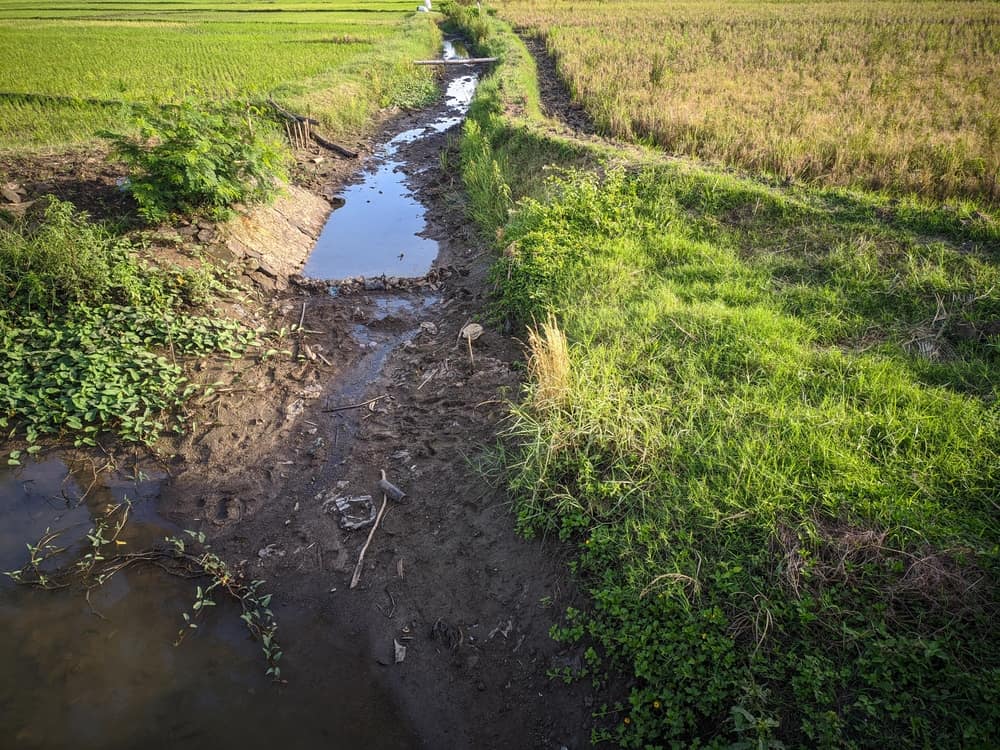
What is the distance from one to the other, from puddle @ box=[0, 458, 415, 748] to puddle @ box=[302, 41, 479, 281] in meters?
4.99

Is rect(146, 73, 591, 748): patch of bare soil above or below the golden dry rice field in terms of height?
below

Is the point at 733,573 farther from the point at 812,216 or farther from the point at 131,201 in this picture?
the point at 131,201

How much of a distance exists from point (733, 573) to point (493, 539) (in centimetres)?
161

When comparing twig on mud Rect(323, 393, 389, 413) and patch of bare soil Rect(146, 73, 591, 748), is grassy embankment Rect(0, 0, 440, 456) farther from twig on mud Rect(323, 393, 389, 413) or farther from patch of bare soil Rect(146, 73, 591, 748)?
twig on mud Rect(323, 393, 389, 413)

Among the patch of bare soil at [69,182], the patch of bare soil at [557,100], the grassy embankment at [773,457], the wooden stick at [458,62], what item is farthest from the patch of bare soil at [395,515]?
the wooden stick at [458,62]

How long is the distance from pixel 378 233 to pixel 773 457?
7.42 meters

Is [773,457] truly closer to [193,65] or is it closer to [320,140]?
[320,140]

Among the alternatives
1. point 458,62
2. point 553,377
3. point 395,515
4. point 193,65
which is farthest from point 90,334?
point 458,62

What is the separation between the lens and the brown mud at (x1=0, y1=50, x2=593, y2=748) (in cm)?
304

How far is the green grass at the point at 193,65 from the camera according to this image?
437 inches

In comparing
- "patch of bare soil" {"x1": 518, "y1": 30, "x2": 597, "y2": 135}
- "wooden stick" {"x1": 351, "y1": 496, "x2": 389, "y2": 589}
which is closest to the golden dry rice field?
"patch of bare soil" {"x1": 518, "y1": 30, "x2": 597, "y2": 135}

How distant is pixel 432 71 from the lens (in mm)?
19141

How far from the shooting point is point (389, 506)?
13.6 ft

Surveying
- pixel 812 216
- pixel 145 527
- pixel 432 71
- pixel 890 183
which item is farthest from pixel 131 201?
pixel 432 71
